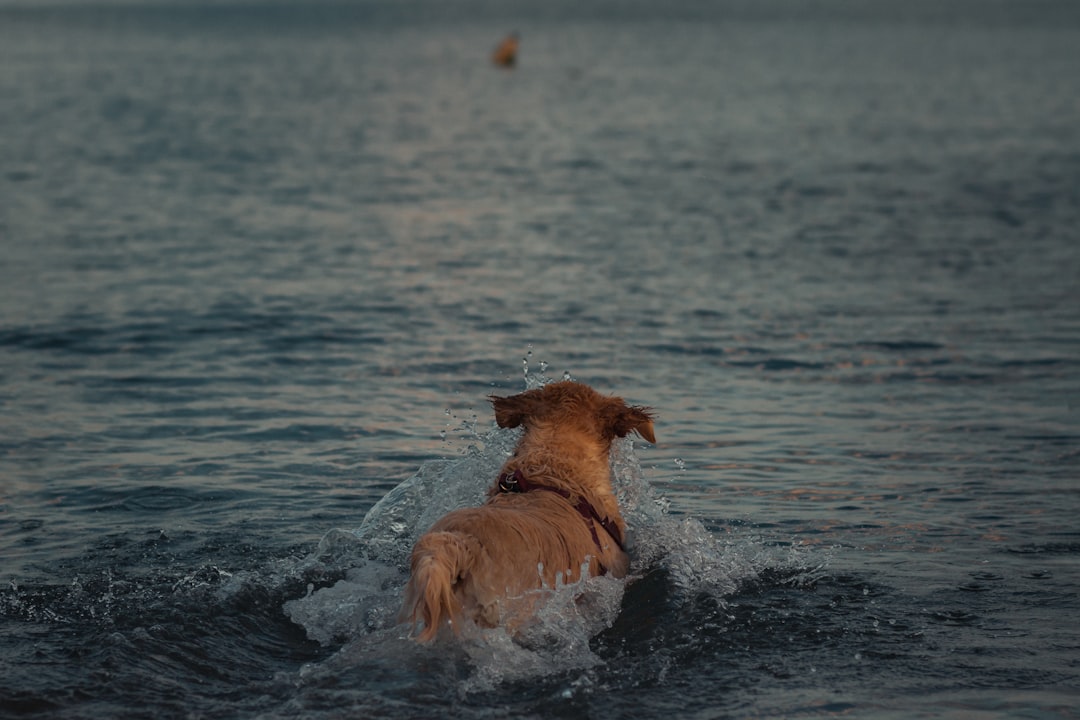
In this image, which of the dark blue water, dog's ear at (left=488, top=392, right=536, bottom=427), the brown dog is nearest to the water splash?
the dark blue water

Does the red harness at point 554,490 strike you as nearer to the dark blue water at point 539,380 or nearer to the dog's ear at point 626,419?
the dark blue water at point 539,380

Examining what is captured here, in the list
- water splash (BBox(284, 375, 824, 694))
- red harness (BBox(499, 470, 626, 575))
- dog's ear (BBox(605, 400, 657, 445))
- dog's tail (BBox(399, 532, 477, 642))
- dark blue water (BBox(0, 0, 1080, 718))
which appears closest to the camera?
dog's tail (BBox(399, 532, 477, 642))

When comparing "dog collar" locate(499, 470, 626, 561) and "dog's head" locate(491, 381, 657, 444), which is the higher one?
"dog's head" locate(491, 381, 657, 444)

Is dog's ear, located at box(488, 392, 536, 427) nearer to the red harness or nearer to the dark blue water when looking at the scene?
the red harness

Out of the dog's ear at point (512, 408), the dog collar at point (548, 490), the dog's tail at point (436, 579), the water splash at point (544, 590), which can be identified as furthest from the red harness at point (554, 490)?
the dog's tail at point (436, 579)

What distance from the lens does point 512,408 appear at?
25.2ft

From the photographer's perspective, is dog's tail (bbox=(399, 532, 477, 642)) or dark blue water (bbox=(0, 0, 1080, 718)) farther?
dark blue water (bbox=(0, 0, 1080, 718))

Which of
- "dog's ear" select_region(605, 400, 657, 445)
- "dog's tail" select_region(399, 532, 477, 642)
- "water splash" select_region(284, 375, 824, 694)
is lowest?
"water splash" select_region(284, 375, 824, 694)

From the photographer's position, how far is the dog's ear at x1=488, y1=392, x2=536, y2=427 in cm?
764

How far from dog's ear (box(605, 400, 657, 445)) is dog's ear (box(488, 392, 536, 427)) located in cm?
45

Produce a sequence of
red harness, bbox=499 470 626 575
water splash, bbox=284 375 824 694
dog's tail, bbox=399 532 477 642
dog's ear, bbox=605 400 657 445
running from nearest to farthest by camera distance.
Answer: dog's tail, bbox=399 532 477 642
water splash, bbox=284 375 824 694
red harness, bbox=499 470 626 575
dog's ear, bbox=605 400 657 445

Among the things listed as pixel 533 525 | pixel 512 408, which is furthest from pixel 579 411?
pixel 533 525

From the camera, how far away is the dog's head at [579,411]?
757 centimetres

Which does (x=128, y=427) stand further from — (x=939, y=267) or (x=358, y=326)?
(x=939, y=267)
